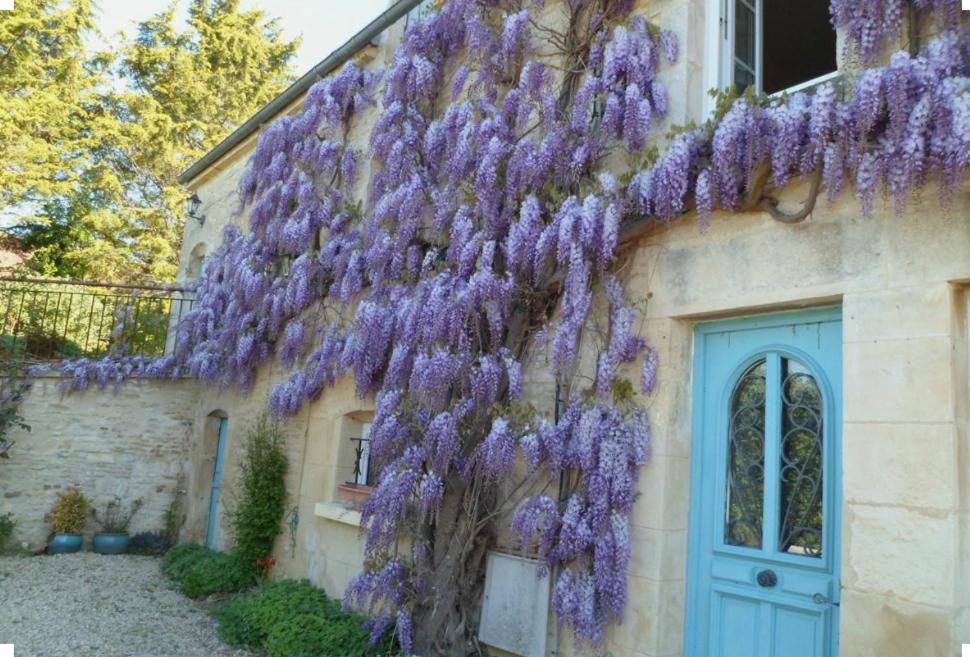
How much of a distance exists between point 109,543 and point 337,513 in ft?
13.0

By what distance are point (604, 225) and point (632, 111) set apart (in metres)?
0.71

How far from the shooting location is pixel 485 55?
17.8ft

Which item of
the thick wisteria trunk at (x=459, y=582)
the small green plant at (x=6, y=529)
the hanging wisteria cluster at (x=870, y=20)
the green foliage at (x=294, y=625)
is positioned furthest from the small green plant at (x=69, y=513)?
the hanging wisteria cluster at (x=870, y=20)

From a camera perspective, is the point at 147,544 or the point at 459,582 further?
the point at 147,544

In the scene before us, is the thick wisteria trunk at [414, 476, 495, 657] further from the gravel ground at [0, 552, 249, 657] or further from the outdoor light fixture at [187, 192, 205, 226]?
the outdoor light fixture at [187, 192, 205, 226]

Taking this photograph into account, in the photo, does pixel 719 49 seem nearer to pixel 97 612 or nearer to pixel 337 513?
pixel 337 513

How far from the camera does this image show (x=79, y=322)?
1038 cm

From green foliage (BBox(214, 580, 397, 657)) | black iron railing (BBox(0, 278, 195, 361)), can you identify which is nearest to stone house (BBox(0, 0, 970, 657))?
green foliage (BBox(214, 580, 397, 657))

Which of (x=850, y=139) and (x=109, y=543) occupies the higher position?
(x=850, y=139)

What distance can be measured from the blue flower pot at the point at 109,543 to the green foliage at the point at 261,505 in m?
2.29

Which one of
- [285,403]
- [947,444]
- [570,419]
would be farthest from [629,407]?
[285,403]

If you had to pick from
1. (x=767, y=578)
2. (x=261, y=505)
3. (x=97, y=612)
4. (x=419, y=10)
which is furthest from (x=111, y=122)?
(x=767, y=578)

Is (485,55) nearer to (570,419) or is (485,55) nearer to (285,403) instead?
(570,419)

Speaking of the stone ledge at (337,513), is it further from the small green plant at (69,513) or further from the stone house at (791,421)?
the small green plant at (69,513)
